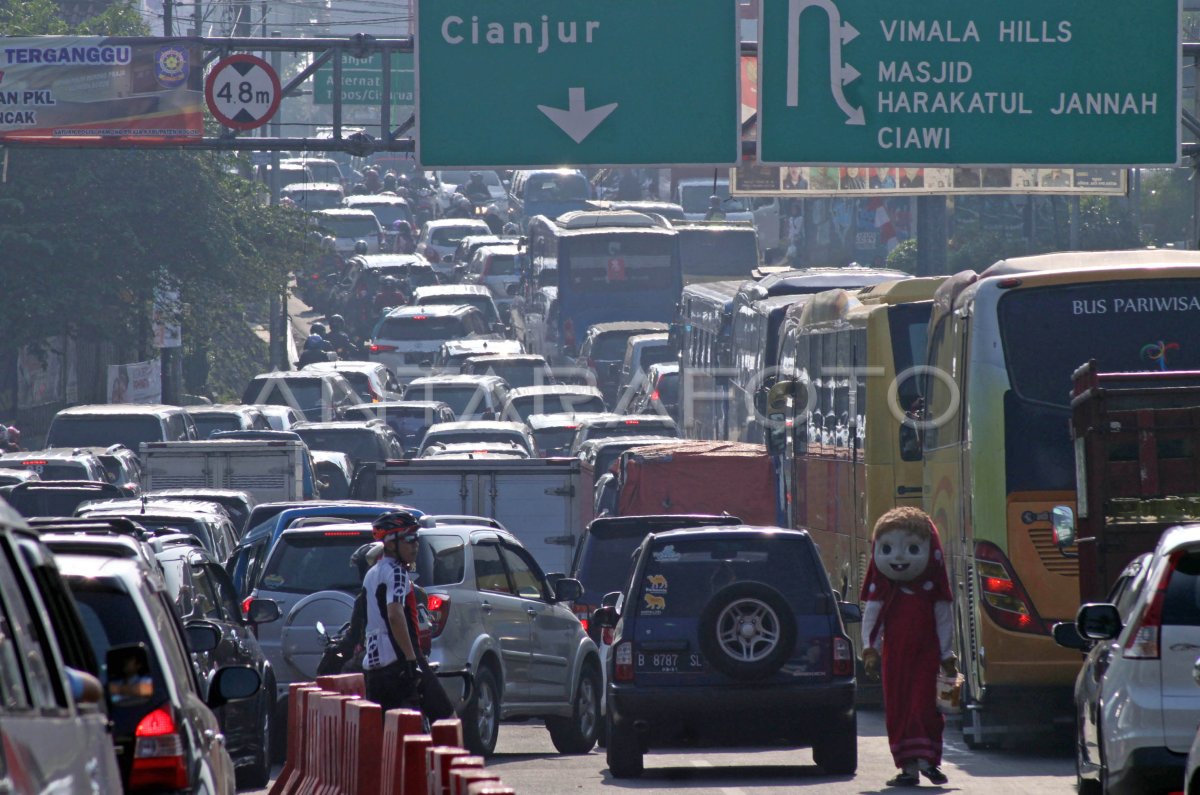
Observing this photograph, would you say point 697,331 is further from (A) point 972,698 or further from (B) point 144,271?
(A) point 972,698

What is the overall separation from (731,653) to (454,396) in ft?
89.5

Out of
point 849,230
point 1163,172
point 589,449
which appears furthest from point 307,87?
point 589,449

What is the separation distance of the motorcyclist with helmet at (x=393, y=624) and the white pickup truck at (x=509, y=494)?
39.7 ft

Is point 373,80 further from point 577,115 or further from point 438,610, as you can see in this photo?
point 438,610

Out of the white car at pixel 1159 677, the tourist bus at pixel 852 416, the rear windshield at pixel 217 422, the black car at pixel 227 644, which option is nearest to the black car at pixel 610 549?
the tourist bus at pixel 852 416

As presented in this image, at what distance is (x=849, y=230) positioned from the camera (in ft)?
239

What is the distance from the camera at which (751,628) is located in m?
13.4

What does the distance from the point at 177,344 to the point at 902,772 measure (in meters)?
32.7

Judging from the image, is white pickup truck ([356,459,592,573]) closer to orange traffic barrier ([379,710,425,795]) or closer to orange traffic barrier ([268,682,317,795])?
orange traffic barrier ([268,682,317,795])

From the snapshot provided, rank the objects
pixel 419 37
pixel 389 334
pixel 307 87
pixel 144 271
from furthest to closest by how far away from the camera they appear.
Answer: pixel 307 87 → pixel 389 334 → pixel 144 271 → pixel 419 37

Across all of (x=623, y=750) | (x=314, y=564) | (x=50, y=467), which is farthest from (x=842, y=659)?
(x=50, y=467)

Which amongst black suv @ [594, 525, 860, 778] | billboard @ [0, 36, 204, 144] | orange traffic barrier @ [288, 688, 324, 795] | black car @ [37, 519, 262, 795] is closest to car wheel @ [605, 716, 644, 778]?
black suv @ [594, 525, 860, 778]

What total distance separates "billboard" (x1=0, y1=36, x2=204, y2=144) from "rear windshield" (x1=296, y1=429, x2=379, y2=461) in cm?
1015

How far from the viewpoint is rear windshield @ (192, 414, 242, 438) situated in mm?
34312
